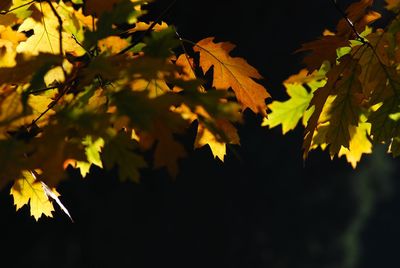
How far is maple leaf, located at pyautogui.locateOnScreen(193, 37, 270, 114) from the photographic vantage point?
5.31ft

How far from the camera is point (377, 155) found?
10.2 metres

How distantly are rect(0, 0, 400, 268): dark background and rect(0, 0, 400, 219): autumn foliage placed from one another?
6.34 m

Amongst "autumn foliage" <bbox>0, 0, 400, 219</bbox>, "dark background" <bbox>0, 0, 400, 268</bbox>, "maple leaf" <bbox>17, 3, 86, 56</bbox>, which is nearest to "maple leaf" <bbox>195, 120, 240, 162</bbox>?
"autumn foliage" <bbox>0, 0, 400, 219</bbox>

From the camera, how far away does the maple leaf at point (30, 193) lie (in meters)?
1.69

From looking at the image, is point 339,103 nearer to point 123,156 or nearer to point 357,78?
point 357,78

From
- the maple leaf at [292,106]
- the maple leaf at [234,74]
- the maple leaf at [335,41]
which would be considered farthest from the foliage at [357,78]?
the maple leaf at [292,106]

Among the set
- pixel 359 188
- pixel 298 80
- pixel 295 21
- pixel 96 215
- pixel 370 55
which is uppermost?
pixel 370 55

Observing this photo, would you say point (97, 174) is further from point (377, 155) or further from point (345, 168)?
point (377, 155)

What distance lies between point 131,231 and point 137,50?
24.3 feet

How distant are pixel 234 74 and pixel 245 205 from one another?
7.62 metres

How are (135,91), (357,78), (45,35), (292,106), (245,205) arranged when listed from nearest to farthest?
1. (135,91)
2. (357,78)
3. (45,35)
4. (292,106)
5. (245,205)

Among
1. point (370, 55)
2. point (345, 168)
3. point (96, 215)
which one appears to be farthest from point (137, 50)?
point (345, 168)

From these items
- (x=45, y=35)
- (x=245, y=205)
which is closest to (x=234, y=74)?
(x=45, y=35)

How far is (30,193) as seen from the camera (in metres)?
1.74
